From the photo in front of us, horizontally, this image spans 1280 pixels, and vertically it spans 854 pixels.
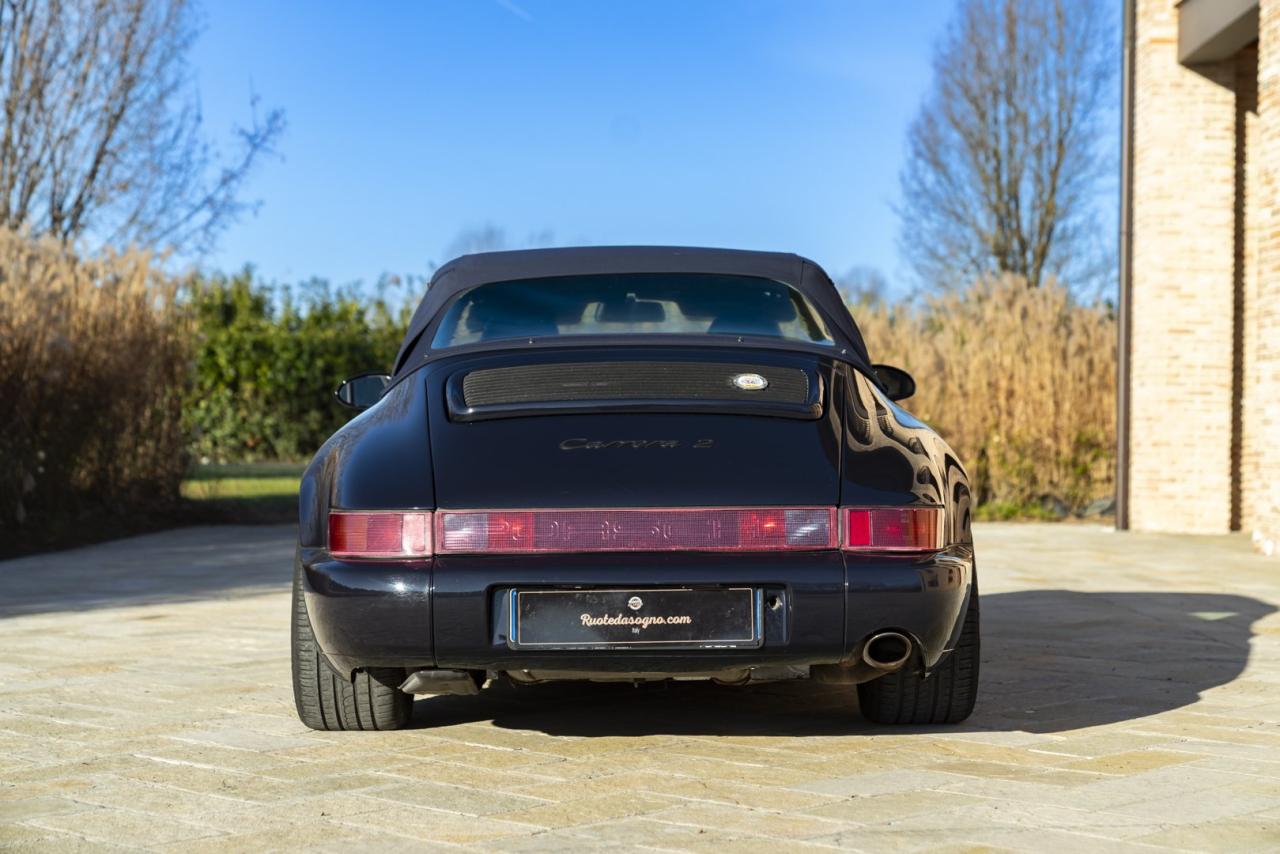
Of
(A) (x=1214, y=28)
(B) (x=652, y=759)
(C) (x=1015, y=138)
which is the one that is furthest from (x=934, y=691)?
(C) (x=1015, y=138)

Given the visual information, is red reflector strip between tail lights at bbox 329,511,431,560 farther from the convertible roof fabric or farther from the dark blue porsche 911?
the convertible roof fabric

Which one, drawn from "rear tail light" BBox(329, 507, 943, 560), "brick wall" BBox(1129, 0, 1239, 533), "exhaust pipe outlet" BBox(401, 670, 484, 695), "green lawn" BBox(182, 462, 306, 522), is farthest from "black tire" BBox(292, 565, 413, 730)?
"brick wall" BBox(1129, 0, 1239, 533)

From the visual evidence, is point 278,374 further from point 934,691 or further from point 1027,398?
point 934,691

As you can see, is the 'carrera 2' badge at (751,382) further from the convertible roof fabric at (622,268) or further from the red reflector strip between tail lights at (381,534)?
the red reflector strip between tail lights at (381,534)

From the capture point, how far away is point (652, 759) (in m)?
4.19

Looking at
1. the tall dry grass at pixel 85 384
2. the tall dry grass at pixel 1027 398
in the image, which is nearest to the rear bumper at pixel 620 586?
the tall dry grass at pixel 85 384

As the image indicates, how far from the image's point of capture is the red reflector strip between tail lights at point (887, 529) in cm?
387

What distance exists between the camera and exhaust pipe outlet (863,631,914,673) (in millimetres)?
3908

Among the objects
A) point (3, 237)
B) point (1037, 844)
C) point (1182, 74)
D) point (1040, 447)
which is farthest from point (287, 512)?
point (1037, 844)

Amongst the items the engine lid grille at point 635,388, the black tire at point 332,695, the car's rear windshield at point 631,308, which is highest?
the car's rear windshield at point 631,308

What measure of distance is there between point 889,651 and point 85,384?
9.61 m

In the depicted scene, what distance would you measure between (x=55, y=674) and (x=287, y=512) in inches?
351

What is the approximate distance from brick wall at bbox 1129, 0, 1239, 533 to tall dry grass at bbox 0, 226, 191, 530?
8386 millimetres

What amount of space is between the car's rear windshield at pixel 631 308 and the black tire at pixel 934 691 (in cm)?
100
